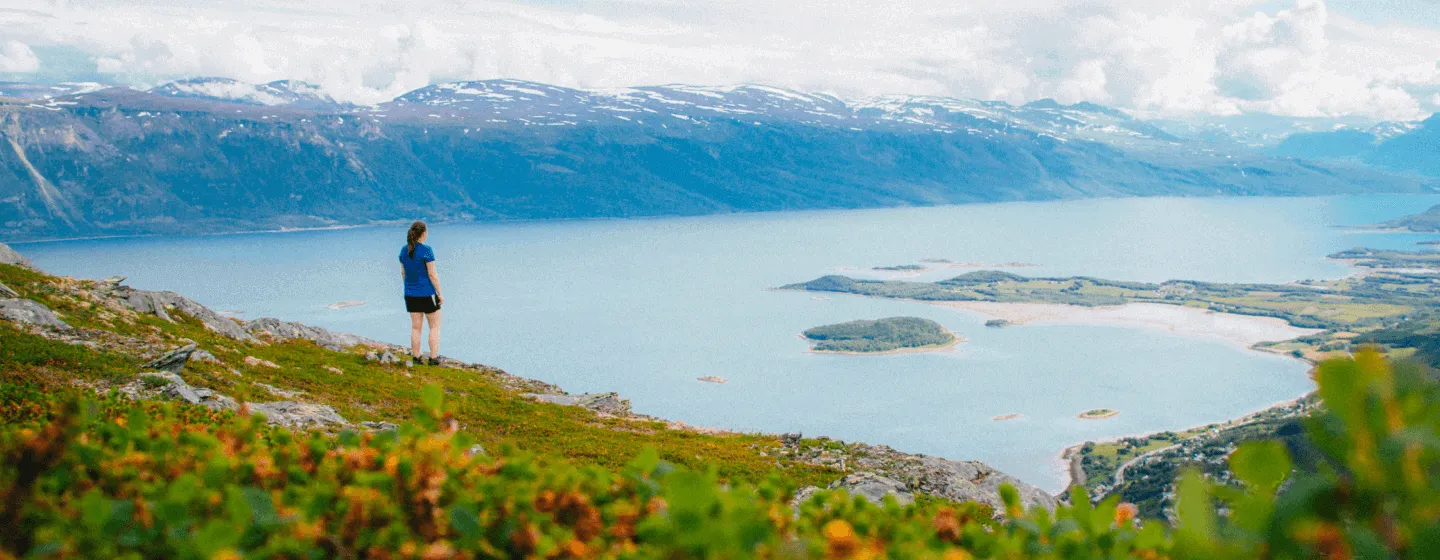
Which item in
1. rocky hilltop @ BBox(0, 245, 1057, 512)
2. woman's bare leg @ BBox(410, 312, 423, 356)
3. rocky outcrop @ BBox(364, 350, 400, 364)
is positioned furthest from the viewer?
rocky outcrop @ BBox(364, 350, 400, 364)

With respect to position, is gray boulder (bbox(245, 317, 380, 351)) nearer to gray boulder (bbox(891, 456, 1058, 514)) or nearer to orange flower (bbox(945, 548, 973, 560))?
gray boulder (bbox(891, 456, 1058, 514))

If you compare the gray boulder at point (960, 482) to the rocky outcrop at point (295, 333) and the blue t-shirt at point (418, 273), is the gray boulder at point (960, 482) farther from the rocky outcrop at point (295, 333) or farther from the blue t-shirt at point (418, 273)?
the rocky outcrop at point (295, 333)

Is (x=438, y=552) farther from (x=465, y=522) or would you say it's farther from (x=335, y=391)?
(x=335, y=391)

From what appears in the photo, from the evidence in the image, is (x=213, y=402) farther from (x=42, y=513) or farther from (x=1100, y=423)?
(x=1100, y=423)

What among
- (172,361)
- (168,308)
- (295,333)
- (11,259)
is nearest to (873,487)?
(172,361)

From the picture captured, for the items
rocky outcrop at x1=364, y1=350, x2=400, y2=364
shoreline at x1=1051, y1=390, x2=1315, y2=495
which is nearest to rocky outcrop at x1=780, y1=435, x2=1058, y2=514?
rocky outcrop at x1=364, y1=350, x2=400, y2=364

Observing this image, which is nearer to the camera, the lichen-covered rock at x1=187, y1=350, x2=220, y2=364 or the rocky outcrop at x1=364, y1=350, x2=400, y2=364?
the lichen-covered rock at x1=187, y1=350, x2=220, y2=364
